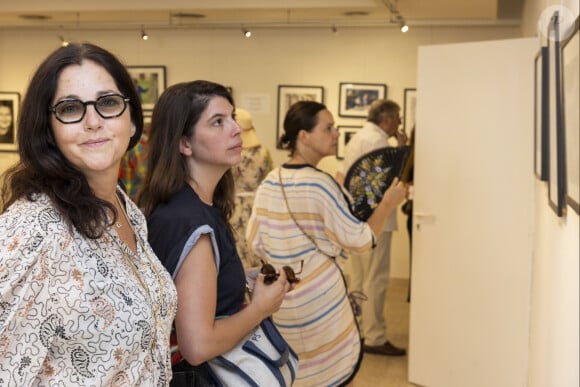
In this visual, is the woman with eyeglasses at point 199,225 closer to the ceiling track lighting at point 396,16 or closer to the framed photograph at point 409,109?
the ceiling track lighting at point 396,16

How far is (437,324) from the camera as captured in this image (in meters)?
5.34

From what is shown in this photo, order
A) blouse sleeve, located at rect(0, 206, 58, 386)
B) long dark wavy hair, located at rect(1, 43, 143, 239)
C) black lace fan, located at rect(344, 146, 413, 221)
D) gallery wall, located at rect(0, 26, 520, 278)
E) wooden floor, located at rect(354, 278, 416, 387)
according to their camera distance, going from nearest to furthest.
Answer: blouse sleeve, located at rect(0, 206, 58, 386), long dark wavy hair, located at rect(1, 43, 143, 239), black lace fan, located at rect(344, 146, 413, 221), wooden floor, located at rect(354, 278, 416, 387), gallery wall, located at rect(0, 26, 520, 278)

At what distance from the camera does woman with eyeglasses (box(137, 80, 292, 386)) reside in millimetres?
2348

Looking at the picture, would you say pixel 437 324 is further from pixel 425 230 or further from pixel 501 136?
pixel 501 136

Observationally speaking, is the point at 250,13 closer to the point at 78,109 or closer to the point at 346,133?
the point at 346,133

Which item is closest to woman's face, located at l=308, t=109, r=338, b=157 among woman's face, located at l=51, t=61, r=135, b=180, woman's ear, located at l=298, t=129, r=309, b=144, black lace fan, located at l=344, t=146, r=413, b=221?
woman's ear, located at l=298, t=129, r=309, b=144

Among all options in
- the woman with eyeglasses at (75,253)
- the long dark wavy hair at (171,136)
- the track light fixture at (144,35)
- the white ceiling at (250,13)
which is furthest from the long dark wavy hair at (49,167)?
the track light fixture at (144,35)

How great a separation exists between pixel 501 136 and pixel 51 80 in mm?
3615

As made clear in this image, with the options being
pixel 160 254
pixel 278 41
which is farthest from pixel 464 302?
pixel 278 41

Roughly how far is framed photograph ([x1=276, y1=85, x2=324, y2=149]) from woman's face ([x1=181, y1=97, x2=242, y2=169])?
710 centimetres

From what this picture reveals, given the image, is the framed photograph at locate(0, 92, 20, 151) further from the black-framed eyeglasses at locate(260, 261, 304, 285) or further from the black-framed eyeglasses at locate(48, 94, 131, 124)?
the black-framed eyeglasses at locate(48, 94, 131, 124)

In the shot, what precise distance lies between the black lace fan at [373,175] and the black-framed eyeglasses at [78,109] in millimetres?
3247

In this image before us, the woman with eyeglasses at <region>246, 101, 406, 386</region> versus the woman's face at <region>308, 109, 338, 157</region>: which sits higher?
the woman's face at <region>308, 109, 338, 157</region>

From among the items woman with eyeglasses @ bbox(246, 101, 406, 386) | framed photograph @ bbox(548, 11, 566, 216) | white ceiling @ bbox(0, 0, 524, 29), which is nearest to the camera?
framed photograph @ bbox(548, 11, 566, 216)
